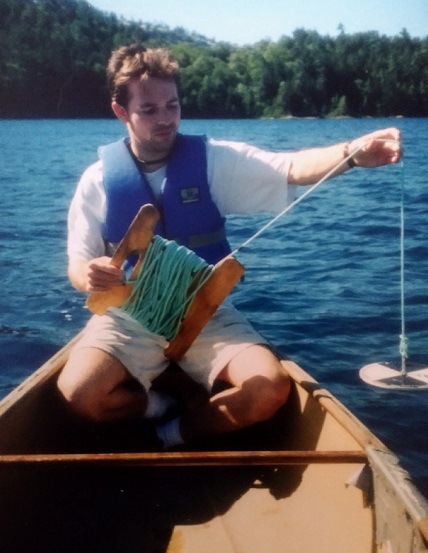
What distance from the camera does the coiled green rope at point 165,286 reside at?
10.7 ft

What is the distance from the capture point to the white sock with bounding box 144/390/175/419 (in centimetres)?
347

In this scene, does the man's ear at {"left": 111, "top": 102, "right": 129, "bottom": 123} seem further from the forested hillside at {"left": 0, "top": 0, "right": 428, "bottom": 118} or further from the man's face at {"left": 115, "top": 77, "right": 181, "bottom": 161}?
the forested hillside at {"left": 0, "top": 0, "right": 428, "bottom": 118}

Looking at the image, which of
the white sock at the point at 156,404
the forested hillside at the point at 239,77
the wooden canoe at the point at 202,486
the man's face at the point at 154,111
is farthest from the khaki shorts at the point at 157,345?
the forested hillside at the point at 239,77

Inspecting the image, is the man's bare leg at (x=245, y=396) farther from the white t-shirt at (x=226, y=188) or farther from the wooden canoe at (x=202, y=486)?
the white t-shirt at (x=226, y=188)

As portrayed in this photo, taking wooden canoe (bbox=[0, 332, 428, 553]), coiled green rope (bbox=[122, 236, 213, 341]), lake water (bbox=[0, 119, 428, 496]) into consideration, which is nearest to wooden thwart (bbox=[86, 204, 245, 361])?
coiled green rope (bbox=[122, 236, 213, 341])

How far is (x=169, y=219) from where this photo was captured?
142 inches

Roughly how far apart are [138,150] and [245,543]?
6.81 feet

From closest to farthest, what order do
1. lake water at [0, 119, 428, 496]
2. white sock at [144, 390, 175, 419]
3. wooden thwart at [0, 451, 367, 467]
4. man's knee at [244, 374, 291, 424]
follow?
1. wooden thwart at [0, 451, 367, 467]
2. man's knee at [244, 374, 291, 424]
3. white sock at [144, 390, 175, 419]
4. lake water at [0, 119, 428, 496]

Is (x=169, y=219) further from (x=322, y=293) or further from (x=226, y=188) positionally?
(x=322, y=293)

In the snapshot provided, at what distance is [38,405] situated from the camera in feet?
10.9

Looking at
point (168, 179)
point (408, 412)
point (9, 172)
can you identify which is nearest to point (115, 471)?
point (168, 179)

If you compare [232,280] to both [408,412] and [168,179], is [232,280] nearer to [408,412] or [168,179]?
[168,179]

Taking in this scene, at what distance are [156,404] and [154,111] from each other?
4.94 ft

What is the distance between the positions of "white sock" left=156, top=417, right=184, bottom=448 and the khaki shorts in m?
0.23
